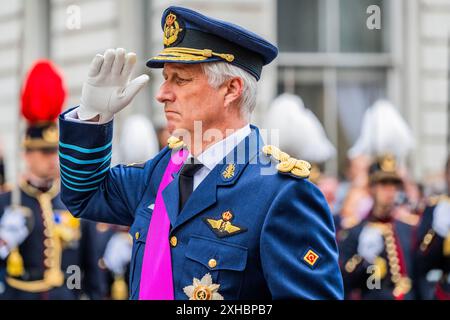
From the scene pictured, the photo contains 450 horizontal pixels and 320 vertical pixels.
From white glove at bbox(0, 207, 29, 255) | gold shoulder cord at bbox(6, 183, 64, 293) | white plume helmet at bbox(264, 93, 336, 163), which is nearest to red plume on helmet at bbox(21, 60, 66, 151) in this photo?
gold shoulder cord at bbox(6, 183, 64, 293)

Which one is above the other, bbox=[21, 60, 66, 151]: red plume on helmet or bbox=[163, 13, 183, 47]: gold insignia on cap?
bbox=[163, 13, 183, 47]: gold insignia on cap

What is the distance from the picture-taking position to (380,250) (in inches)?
306

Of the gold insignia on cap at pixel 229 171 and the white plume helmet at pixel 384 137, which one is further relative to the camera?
the white plume helmet at pixel 384 137

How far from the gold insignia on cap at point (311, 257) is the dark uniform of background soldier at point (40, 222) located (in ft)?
13.4

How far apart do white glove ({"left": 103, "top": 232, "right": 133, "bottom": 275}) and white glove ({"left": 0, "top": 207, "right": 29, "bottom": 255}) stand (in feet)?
3.83

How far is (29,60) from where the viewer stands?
1176 centimetres

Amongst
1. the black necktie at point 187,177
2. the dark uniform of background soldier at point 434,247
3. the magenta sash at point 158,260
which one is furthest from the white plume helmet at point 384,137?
the magenta sash at point 158,260

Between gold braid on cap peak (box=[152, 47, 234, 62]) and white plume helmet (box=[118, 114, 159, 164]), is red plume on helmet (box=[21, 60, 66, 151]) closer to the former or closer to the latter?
white plume helmet (box=[118, 114, 159, 164])

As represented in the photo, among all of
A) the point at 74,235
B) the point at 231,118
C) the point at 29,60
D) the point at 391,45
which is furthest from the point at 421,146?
the point at 231,118

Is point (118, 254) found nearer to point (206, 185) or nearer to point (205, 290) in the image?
point (206, 185)

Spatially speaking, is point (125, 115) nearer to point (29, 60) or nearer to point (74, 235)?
point (29, 60)

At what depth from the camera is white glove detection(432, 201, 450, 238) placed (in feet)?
23.3

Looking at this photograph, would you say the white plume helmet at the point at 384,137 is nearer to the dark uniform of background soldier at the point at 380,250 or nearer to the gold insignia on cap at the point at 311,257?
the dark uniform of background soldier at the point at 380,250

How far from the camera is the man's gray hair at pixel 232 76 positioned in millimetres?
3605
